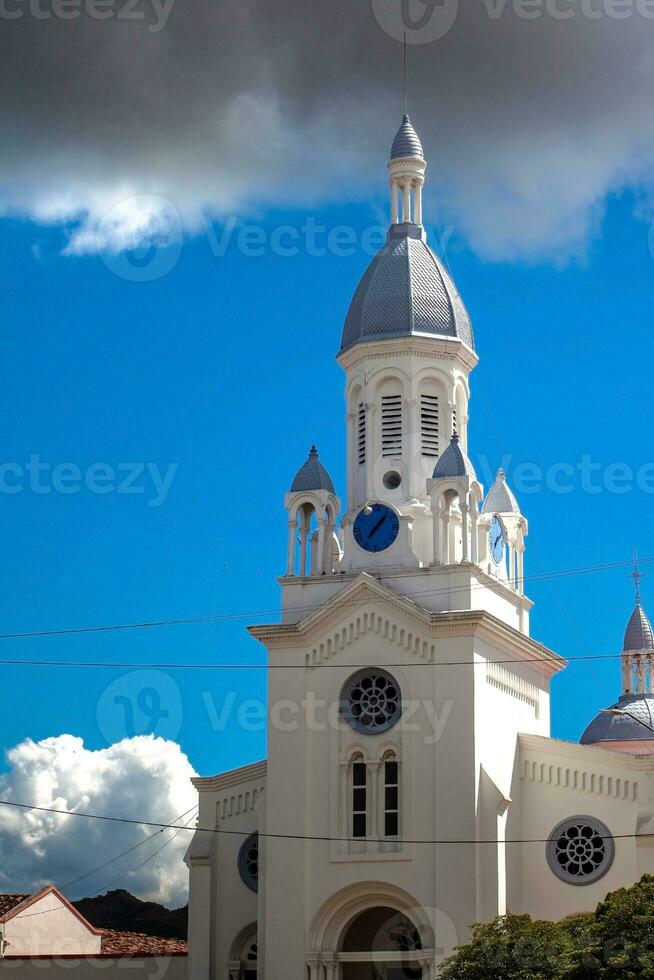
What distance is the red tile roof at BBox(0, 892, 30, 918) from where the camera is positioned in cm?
6203

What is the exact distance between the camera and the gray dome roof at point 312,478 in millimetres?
54094

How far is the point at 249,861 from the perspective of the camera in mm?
54031

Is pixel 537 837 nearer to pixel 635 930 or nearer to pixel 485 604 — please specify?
pixel 485 604

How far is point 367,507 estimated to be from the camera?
53.4 m

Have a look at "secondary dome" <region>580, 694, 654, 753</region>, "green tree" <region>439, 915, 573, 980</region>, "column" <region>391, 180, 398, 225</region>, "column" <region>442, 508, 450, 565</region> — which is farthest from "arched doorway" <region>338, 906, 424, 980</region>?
"column" <region>391, 180, 398, 225</region>

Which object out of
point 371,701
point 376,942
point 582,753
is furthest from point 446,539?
point 376,942

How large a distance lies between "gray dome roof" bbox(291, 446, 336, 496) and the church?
3.4 inches

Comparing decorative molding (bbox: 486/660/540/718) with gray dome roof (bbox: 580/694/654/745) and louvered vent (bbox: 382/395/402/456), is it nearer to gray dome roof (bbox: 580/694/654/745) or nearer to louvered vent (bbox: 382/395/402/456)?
louvered vent (bbox: 382/395/402/456)

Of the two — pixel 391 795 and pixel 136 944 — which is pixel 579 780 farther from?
pixel 136 944

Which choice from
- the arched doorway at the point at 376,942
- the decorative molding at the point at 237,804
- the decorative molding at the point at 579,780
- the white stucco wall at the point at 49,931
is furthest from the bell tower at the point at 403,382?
the white stucco wall at the point at 49,931

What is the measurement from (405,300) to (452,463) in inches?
238

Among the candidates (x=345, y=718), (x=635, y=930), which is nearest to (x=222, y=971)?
(x=345, y=718)

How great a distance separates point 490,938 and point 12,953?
23.5 meters

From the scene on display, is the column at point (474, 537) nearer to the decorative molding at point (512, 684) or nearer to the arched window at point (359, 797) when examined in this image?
the decorative molding at point (512, 684)
